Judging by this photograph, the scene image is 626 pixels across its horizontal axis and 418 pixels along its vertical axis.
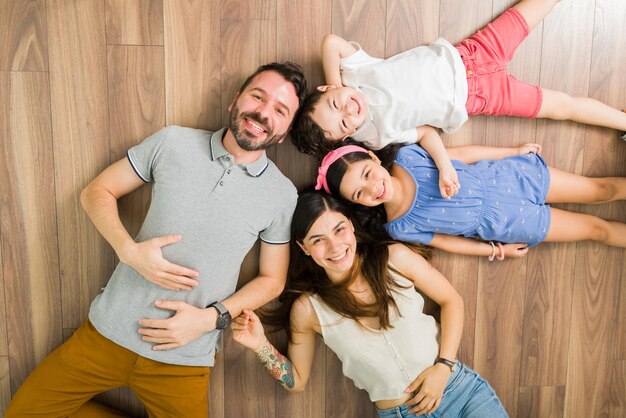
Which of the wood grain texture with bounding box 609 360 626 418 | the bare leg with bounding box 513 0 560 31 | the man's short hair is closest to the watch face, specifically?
the man's short hair

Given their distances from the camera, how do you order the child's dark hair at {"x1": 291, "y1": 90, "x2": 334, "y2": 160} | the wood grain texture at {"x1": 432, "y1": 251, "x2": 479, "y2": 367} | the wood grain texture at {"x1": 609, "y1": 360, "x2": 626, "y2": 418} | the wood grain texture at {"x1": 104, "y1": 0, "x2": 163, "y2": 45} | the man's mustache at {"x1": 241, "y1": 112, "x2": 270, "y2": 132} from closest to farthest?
1. the man's mustache at {"x1": 241, "y1": 112, "x2": 270, "y2": 132}
2. the child's dark hair at {"x1": 291, "y1": 90, "x2": 334, "y2": 160}
3. the wood grain texture at {"x1": 104, "y1": 0, "x2": 163, "y2": 45}
4. the wood grain texture at {"x1": 432, "y1": 251, "x2": 479, "y2": 367}
5. the wood grain texture at {"x1": 609, "y1": 360, "x2": 626, "y2": 418}

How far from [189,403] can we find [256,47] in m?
1.40

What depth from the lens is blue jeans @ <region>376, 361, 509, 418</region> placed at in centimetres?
194

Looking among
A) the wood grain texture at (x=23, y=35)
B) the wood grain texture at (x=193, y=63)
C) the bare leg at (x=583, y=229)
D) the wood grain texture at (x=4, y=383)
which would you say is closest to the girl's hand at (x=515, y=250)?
the bare leg at (x=583, y=229)

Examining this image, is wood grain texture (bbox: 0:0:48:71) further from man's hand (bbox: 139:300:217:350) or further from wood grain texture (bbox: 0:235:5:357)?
man's hand (bbox: 139:300:217:350)

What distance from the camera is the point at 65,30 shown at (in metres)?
1.94

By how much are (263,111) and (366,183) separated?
446 mm

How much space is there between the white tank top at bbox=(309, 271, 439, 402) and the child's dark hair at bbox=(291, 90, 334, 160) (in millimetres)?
564

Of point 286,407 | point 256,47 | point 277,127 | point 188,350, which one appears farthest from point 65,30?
point 286,407

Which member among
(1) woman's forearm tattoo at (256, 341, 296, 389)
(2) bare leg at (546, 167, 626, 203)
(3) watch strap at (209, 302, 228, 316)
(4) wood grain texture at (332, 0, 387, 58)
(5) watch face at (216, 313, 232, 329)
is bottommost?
(1) woman's forearm tattoo at (256, 341, 296, 389)

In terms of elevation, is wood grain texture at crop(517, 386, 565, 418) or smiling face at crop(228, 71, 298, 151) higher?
smiling face at crop(228, 71, 298, 151)

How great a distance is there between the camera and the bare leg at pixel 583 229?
6.81ft

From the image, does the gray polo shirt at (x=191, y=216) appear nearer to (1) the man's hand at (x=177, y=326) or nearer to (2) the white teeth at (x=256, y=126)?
(1) the man's hand at (x=177, y=326)

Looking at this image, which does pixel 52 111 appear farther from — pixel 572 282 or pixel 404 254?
pixel 572 282
